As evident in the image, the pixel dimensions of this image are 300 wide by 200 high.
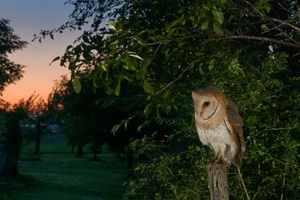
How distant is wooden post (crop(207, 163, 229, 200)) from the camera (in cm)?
564

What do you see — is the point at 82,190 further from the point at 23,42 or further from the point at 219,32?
the point at 219,32

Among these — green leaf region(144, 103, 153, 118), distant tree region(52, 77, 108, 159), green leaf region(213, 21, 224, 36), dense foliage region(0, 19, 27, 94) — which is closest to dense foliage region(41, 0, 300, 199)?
green leaf region(144, 103, 153, 118)

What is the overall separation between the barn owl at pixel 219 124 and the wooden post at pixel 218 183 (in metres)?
0.08

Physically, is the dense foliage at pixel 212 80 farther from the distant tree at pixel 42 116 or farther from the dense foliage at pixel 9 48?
the distant tree at pixel 42 116

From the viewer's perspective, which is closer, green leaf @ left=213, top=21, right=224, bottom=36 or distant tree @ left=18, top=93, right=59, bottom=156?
green leaf @ left=213, top=21, right=224, bottom=36

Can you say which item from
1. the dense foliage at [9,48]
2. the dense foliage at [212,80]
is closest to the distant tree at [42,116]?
the dense foliage at [9,48]

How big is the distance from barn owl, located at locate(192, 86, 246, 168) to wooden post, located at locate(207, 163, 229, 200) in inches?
3.2

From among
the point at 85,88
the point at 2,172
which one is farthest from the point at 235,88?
the point at 2,172

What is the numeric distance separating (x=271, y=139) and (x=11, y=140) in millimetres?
30110

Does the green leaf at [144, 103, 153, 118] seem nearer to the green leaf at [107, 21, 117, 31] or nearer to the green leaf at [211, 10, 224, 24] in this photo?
the green leaf at [107, 21, 117, 31]

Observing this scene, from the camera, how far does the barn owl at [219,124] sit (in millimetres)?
5672

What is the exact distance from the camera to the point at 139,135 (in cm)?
3219

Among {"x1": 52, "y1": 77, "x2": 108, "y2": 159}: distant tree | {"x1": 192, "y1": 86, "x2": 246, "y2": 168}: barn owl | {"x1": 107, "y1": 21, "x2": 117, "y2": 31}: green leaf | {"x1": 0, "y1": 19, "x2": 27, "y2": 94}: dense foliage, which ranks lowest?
{"x1": 192, "y1": 86, "x2": 246, "y2": 168}: barn owl

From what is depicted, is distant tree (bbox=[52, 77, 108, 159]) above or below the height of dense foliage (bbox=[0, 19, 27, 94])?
below
